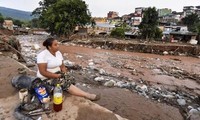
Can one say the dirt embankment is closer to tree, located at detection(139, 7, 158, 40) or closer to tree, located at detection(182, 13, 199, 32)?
tree, located at detection(139, 7, 158, 40)

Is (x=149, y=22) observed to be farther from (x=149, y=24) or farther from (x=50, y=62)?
(x=50, y=62)

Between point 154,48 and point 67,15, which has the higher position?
point 67,15

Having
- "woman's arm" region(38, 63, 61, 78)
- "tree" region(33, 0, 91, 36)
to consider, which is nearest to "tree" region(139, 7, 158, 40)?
"tree" region(33, 0, 91, 36)

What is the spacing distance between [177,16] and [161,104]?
5100 centimetres

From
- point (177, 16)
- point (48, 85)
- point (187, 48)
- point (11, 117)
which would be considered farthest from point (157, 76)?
point (177, 16)

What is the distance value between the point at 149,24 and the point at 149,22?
0.22m

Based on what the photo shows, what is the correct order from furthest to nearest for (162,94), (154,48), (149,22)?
1. (149,22)
2. (154,48)
3. (162,94)

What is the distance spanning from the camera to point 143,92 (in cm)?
532

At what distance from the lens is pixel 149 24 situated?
781 inches

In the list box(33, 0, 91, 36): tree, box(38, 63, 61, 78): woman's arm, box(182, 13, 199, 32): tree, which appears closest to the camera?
box(38, 63, 61, 78): woman's arm

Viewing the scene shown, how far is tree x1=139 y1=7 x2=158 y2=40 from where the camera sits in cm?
1942

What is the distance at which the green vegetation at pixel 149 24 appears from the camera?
63.8 ft

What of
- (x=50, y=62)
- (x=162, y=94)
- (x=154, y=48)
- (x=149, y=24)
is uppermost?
(x=149, y=24)

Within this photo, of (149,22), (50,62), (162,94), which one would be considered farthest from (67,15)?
(50,62)
